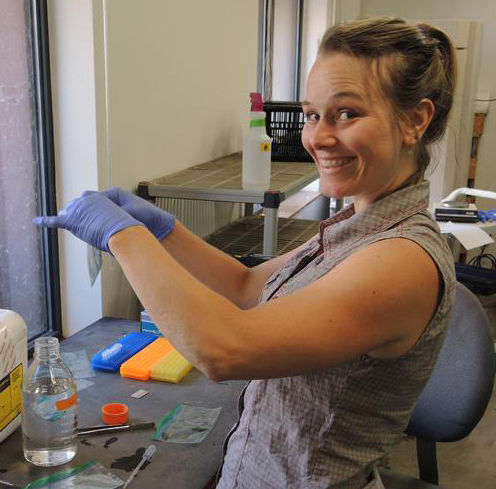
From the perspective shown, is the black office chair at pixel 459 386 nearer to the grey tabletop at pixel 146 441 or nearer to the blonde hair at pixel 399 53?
the grey tabletop at pixel 146 441

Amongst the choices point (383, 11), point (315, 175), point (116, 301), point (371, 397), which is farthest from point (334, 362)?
point (383, 11)

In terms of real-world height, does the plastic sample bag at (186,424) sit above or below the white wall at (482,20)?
below

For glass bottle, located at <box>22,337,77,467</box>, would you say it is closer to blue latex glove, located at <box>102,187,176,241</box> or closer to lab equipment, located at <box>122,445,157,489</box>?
lab equipment, located at <box>122,445,157,489</box>

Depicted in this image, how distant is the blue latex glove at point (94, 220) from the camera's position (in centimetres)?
87

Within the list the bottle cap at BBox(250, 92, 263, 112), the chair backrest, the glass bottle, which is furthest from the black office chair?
the bottle cap at BBox(250, 92, 263, 112)

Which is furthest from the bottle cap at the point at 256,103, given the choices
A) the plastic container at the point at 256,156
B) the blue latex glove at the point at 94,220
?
the blue latex glove at the point at 94,220

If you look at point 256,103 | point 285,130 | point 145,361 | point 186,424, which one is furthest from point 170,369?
point 285,130

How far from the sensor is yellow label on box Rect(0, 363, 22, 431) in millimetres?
1028

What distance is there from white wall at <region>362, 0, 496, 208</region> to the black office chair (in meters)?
3.54

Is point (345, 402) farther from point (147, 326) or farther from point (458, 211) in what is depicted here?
point (458, 211)

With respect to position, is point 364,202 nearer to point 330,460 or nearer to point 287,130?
point 330,460

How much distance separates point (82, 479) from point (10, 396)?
0.67 ft

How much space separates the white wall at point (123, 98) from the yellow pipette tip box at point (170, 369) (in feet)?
1.32

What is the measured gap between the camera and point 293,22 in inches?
157
